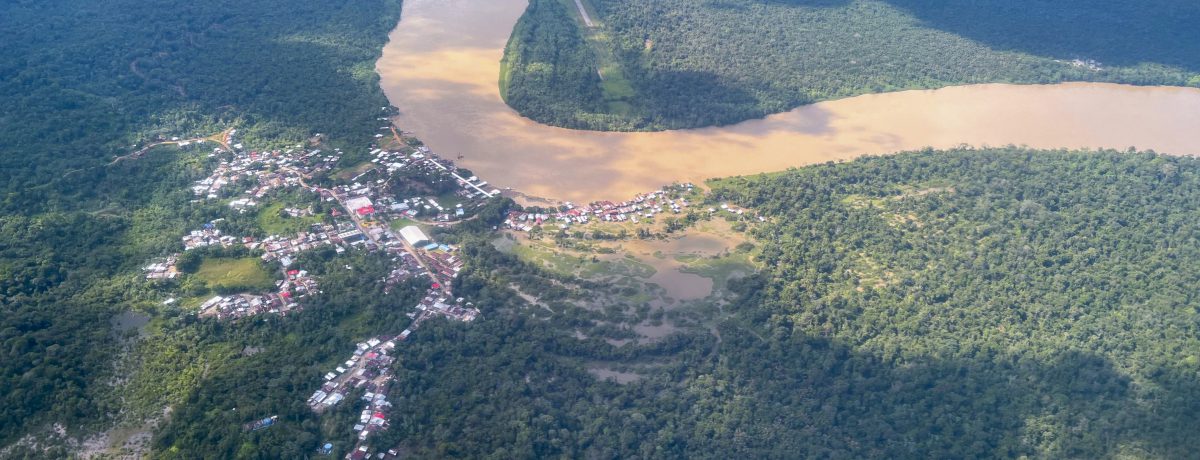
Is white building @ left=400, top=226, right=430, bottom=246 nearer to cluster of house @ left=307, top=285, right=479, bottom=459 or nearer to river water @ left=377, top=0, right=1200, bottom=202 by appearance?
cluster of house @ left=307, top=285, right=479, bottom=459

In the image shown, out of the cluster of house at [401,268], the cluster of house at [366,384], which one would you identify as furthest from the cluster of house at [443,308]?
the cluster of house at [366,384]

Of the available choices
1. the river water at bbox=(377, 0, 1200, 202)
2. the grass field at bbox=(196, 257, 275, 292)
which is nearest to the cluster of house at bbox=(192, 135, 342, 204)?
the grass field at bbox=(196, 257, 275, 292)

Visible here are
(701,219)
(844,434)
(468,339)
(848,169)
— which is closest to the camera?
(844,434)

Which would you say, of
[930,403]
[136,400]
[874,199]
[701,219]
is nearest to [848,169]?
[874,199]

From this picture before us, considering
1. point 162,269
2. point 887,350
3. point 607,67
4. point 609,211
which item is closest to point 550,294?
point 609,211

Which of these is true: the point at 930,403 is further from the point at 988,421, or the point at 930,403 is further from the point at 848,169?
the point at 848,169

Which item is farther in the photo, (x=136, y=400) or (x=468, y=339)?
(x=468, y=339)

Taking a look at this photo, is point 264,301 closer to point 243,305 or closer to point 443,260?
point 243,305
